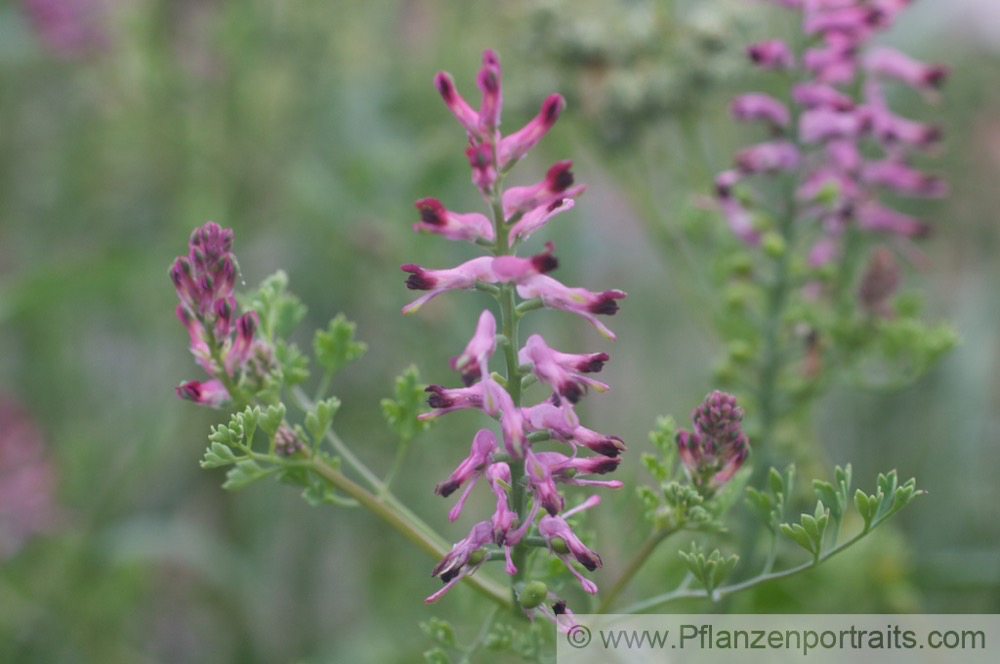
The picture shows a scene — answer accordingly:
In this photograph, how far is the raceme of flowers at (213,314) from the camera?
702mm

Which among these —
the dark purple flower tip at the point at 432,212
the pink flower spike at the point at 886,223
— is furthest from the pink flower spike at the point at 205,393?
the pink flower spike at the point at 886,223

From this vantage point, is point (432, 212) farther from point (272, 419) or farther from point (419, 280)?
point (272, 419)

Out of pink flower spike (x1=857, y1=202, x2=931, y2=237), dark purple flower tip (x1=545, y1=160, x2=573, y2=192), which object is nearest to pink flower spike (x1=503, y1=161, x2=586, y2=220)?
dark purple flower tip (x1=545, y1=160, x2=573, y2=192)

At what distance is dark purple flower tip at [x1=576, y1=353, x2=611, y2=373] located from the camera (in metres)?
0.64

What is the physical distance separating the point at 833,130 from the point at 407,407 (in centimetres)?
54

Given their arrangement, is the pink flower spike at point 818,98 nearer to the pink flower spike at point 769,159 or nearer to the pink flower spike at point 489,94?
the pink flower spike at point 769,159

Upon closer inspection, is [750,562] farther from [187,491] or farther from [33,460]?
[187,491]

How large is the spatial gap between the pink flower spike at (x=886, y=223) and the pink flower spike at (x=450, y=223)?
25.2 inches

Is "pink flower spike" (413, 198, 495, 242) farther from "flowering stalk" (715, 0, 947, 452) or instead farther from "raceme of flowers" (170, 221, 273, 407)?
"flowering stalk" (715, 0, 947, 452)

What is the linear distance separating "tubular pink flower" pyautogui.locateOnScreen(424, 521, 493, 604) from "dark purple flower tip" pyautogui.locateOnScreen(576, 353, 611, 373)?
0.11 meters

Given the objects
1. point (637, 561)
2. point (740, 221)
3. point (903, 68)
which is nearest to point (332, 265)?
point (740, 221)

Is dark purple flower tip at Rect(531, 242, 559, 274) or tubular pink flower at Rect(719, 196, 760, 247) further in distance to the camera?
tubular pink flower at Rect(719, 196, 760, 247)

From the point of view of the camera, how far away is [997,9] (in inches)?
93.6

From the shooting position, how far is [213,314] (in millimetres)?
709
